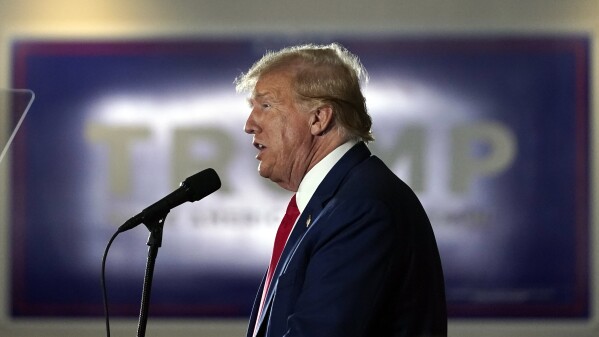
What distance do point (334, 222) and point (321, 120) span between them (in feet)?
0.85

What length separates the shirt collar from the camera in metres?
1.65

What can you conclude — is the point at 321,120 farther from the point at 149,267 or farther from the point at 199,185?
the point at 149,267

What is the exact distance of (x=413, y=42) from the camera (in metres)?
4.19

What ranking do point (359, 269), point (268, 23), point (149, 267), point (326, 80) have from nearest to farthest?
point (359, 269) → point (149, 267) → point (326, 80) → point (268, 23)

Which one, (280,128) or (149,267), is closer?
(149,267)

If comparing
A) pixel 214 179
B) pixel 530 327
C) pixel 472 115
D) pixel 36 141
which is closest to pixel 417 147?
pixel 472 115

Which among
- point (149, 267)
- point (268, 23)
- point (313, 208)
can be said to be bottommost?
point (149, 267)

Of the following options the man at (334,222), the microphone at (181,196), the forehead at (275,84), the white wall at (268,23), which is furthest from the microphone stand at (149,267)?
the white wall at (268,23)

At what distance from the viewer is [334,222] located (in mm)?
1459

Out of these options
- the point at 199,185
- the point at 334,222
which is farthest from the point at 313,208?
the point at 199,185

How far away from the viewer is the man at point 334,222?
1415 mm

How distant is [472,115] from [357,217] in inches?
112

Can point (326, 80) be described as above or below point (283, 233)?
above

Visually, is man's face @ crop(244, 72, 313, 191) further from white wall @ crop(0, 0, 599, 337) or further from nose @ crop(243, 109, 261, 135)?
white wall @ crop(0, 0, 599, 337)
